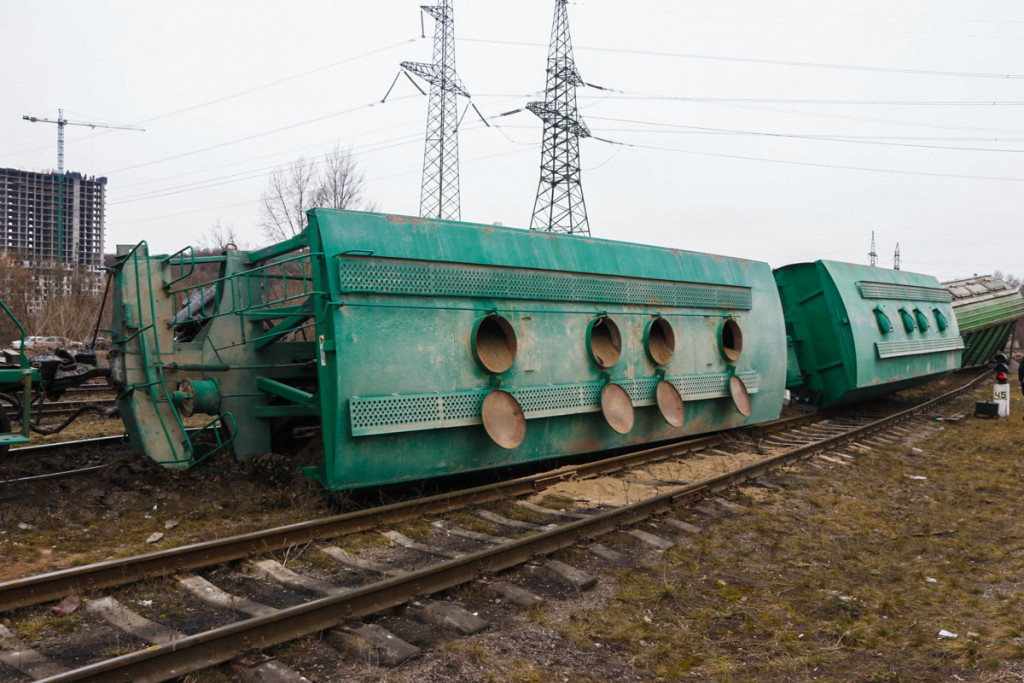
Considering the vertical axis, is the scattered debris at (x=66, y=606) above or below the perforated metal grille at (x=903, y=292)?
below

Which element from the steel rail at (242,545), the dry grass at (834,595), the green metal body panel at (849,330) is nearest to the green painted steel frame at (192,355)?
the steel rail at (242,545)

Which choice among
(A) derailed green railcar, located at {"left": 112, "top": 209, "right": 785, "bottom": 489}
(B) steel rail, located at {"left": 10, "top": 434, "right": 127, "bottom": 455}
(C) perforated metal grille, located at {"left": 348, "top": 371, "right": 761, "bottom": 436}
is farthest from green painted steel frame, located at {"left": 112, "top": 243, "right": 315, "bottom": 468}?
(B) steel rail, located at {"left": 10, "top": 434, "right": 127, "bottom": 455}

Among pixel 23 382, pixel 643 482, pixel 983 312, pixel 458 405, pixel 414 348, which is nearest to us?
pixel 23 382

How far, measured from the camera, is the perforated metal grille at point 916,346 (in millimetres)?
14248

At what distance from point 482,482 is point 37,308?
28.5 m

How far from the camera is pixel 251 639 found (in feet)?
12.2

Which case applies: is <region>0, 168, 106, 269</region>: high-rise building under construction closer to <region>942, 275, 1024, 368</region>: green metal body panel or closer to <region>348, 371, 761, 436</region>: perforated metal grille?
<region>942, 275, 1024, 368</region>: green metal body panel

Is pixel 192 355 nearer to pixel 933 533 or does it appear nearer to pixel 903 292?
pixel 933 533

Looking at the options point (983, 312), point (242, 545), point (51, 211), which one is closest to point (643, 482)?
point (242, 545)

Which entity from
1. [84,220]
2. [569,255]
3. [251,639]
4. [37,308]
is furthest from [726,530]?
[84,220]

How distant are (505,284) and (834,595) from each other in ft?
14.1

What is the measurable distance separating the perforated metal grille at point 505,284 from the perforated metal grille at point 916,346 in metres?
5.82

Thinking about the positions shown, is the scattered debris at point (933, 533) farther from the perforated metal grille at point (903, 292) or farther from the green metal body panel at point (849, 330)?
the perforated metal grille at point (903, 292)

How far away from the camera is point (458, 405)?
23.1ft
